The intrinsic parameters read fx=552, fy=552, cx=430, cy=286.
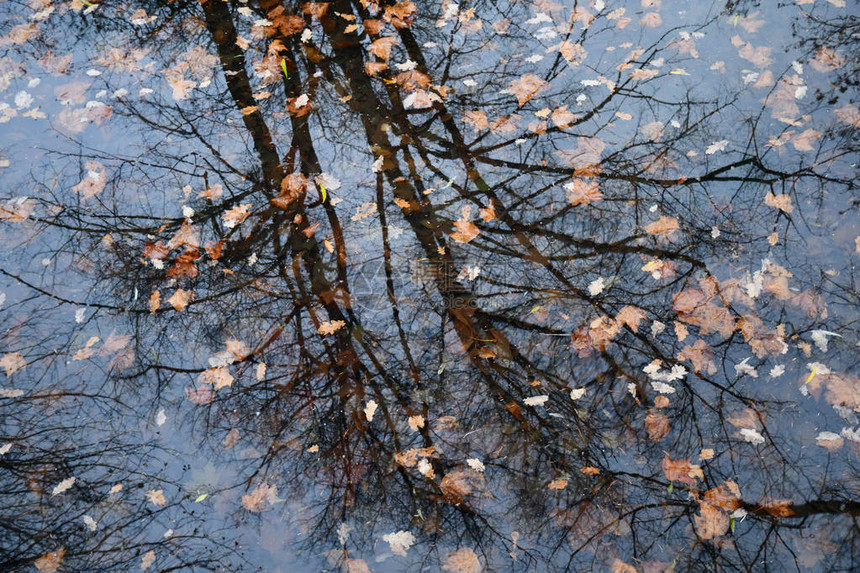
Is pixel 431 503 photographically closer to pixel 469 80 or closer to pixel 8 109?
pixel 469 80

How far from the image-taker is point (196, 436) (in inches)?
102

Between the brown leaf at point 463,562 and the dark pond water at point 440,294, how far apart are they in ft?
0.04

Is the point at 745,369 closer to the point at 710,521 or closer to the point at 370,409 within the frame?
the point at 710,521

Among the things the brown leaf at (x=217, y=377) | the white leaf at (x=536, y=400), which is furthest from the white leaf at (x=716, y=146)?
the brown leaf at (x=217, y=377)

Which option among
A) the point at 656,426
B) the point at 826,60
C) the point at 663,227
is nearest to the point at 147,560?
the point at 656,426

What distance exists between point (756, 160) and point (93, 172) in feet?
13.7

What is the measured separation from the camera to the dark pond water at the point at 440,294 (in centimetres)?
231

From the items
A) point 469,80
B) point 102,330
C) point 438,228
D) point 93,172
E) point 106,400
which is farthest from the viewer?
point 469,80

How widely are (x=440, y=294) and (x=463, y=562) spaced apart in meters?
1.26

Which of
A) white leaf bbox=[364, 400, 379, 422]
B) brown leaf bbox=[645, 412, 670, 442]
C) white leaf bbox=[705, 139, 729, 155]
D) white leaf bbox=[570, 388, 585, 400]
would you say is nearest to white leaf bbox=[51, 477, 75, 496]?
white leaf bbox=[364, 400, 379, 422]

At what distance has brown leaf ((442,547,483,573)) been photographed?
2.19 metres

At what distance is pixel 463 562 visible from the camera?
2.20 metres

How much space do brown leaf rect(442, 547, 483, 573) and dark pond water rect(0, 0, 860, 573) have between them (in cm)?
1

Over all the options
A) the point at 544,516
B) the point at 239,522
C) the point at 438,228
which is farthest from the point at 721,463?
the point at 239,522
